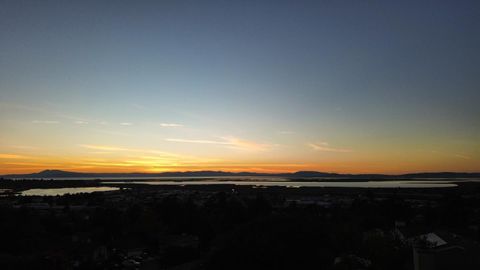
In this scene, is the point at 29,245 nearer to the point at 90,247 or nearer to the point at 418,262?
the point at 90,247

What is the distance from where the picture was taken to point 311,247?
1630 centimetres

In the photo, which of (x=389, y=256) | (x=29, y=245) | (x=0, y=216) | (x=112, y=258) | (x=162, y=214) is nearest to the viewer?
(x=389, y=256)

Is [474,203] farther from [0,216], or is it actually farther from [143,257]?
[0,216]

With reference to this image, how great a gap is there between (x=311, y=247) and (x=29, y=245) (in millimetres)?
24435

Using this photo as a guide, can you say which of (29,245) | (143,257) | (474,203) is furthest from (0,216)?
(474,203)

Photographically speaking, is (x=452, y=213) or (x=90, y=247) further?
(x=452, y=213)

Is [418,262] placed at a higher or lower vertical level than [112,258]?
higher

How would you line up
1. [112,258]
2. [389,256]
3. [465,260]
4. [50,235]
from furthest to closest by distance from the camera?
[50,235] < [112,258] < [389,256] < [465,260]

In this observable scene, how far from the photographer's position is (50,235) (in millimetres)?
37781

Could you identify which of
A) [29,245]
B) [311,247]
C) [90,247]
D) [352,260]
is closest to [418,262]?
[311,247]

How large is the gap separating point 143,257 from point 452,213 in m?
31.2

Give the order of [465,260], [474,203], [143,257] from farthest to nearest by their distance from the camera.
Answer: [474,203]
[143,257]
[465,260]

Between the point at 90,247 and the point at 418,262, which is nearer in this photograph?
the point at 418,262

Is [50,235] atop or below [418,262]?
below
